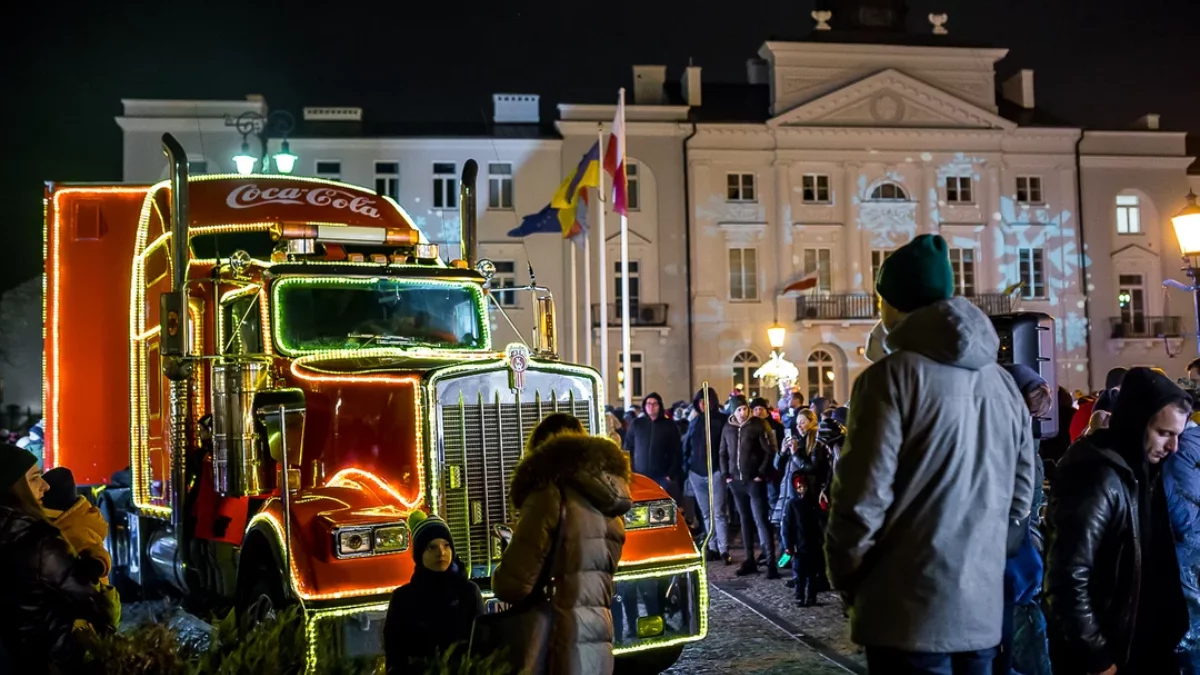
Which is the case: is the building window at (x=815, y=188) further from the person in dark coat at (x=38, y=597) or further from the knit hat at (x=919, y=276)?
the knit hat at (x=919, y=276)

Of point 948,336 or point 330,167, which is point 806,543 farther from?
point 330,167

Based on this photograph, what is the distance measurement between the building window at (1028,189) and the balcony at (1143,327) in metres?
5.49

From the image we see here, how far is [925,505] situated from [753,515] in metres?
11.0

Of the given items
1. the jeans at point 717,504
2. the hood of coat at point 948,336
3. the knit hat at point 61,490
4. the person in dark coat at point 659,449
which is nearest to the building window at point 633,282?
the person in dark coat at point 659,449

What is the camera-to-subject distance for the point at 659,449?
16.4 m

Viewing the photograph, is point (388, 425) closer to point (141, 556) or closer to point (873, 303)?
point (141, 556)

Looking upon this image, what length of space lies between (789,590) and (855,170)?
33637 mm

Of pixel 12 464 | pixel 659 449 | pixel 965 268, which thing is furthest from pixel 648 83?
pixel 12 464

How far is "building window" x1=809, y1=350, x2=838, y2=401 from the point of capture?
44.3 meters

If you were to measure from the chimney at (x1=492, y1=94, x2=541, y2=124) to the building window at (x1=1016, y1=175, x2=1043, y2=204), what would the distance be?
18560mm

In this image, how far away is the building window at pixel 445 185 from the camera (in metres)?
43.4

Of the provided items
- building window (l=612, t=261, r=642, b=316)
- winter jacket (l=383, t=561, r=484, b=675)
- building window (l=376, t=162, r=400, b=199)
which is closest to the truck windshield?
winter jacket (l=383, t=561, r=484, b=675)

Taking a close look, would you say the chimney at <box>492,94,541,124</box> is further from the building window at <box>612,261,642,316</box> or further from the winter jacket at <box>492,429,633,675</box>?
the winter jacket at <box>492,429,633,675</box>

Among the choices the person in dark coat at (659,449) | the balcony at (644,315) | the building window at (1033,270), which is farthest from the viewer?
the building window at (1033,270)
